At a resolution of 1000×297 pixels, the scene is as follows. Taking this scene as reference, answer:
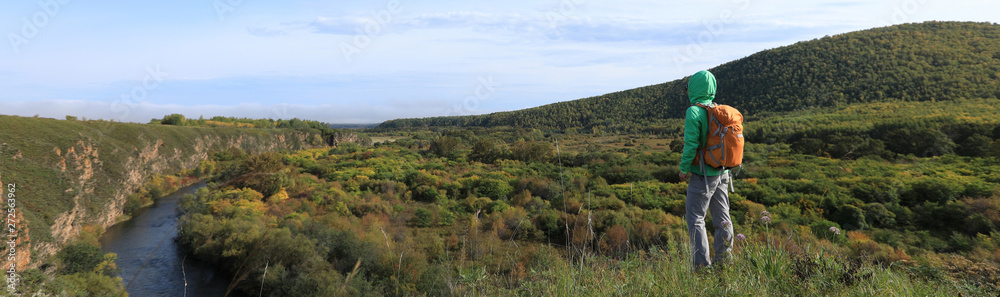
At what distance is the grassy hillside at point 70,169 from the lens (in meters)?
19.6

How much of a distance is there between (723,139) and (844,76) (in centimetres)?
7129

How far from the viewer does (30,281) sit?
10.2 m

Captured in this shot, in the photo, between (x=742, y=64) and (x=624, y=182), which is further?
(x=742, y=64)

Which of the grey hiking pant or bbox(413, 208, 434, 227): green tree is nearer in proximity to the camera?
the grey hiking pant

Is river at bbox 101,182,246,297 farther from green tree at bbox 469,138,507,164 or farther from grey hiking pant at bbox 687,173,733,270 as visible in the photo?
green tree at bbox 469,138,507,164

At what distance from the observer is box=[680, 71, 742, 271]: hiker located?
2.93 meters

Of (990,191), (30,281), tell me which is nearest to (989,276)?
(990,191)

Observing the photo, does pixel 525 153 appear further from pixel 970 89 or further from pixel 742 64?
pixel 742 64

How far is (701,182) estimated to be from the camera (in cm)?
301

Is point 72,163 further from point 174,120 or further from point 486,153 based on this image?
point 174,120

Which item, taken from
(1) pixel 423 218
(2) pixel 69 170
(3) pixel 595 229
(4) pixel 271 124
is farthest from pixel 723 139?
(4) pixel 271 124

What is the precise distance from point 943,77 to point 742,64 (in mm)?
31353

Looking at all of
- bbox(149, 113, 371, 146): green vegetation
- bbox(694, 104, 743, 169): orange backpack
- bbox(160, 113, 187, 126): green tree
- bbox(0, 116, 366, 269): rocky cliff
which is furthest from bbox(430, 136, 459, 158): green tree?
bbox(160, 113, 187, 126): green tree

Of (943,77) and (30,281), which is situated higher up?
(943,77)
